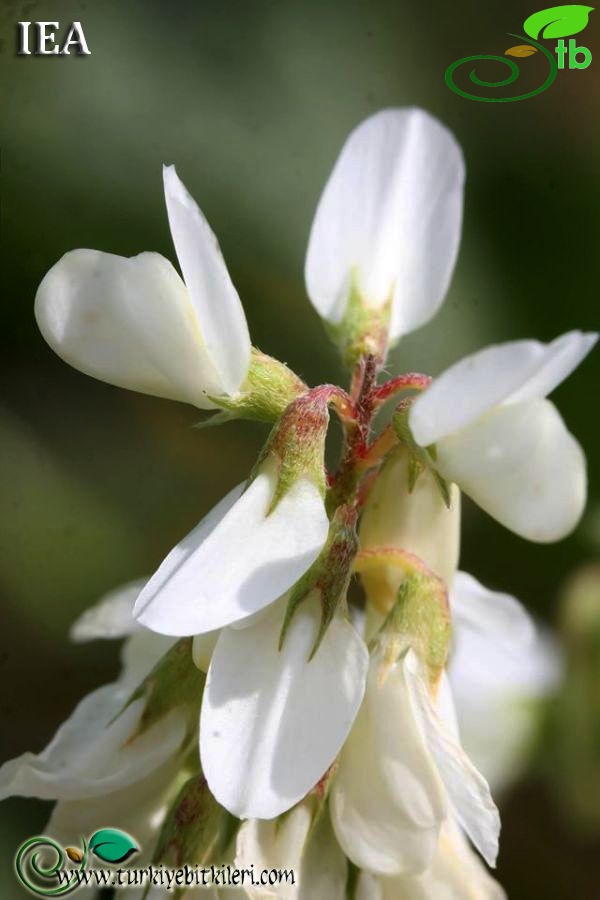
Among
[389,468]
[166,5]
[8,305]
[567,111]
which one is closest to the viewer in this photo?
[389,468]

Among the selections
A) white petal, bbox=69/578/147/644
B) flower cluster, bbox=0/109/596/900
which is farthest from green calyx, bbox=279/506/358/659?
white petal, bbox=69/578/147/644

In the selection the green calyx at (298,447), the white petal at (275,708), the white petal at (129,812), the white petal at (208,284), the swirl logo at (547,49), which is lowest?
the white petal at (129,812)

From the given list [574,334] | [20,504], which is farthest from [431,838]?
[20,504]

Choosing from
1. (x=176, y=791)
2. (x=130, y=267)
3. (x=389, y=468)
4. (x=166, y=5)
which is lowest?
(x=176, y=791)

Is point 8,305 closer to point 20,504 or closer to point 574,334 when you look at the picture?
point 20,504

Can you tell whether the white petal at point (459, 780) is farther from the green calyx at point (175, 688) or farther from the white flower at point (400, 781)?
the green calyx at point (175, 688)

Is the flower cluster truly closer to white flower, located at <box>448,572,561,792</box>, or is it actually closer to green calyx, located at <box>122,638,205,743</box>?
green calyx, located at <box>122,638,205,743</box>

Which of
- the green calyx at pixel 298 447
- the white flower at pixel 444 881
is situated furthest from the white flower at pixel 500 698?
the green calyx at pixel 298 447
